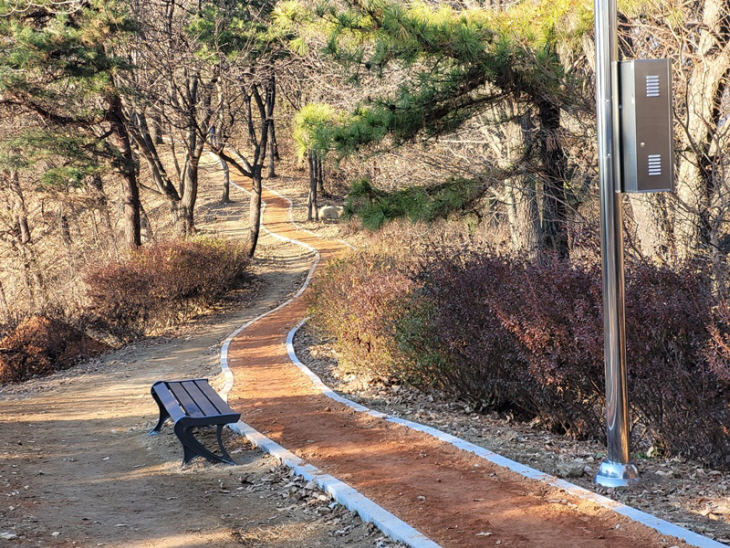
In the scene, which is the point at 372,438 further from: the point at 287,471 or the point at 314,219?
the point at 314,219

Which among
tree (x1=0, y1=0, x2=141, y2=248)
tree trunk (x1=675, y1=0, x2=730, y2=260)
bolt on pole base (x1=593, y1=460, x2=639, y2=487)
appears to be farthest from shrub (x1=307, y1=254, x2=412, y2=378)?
tree (x1=0, y1=0, x2=141, y2=248)

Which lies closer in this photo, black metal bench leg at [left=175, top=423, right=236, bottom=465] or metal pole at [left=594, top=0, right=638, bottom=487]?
metal pole at [left=594, top=0, right=638, bottom=487]

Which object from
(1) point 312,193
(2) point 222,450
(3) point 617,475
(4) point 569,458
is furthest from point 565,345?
(1) point 312,193

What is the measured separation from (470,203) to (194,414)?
601 centimetres

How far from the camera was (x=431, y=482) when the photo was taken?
5.53 metres

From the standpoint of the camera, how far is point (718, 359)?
5207 millimetres

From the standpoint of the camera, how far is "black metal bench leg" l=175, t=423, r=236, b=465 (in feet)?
21.6

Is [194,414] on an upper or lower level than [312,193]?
lower

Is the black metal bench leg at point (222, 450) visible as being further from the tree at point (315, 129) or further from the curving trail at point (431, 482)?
the tree at point (315, 129)

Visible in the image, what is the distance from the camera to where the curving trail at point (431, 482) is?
4.39m

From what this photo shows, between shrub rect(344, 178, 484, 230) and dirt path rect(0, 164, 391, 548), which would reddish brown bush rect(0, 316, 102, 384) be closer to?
dirt path rect(0, 164, 391, 548)

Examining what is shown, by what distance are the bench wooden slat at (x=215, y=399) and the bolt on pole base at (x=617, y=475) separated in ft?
10.4

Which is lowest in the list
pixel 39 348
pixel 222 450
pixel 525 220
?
pixel 39 348

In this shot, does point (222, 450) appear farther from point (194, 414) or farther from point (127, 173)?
point (127, 173)
